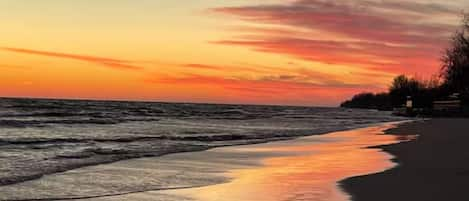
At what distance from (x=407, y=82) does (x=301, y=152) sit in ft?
386

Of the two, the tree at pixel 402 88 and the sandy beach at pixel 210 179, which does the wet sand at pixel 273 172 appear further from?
the tree at pixel 402 88

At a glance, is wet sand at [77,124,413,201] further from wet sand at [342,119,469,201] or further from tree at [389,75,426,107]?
tree at [389,75,426,107]

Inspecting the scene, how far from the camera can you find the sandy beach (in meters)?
9.77

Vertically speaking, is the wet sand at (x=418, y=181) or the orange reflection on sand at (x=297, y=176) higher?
the wet sand at (x=418, y=181)

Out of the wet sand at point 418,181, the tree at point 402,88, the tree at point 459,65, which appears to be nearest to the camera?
the wet sand at point 418,181

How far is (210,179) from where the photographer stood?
1202cm

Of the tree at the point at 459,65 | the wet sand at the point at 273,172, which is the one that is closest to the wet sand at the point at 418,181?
the wet sand at the point at 273,172

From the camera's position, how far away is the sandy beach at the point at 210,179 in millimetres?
9766

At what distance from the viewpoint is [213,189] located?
10492mm

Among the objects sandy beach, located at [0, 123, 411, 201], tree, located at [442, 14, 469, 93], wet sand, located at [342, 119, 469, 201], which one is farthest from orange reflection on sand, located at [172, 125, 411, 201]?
tree, located at [442, 14, 469, 93]

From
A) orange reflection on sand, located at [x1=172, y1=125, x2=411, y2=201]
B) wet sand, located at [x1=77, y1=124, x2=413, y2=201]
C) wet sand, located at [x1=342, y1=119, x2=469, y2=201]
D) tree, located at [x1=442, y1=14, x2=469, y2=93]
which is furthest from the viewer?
tree, located at [x1=442, y1=14, x2=469, y2=93]

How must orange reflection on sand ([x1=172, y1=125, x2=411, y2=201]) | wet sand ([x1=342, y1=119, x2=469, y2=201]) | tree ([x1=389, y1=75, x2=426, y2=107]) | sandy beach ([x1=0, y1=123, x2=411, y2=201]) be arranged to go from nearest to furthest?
wet sand ([x1=342, y1=119, x2=469, y2=201]) → orange reflection on sand ([x1=172, y1=125, x2=411, y2=201]) → sandy beach ([x1=0, y1=123, x2=411, y2=201]) → tree ([x1=389, y1=75, x2=426, y2=107])

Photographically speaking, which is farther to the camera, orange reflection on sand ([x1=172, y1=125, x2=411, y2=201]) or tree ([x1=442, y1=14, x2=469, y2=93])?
tree ([x1=442, y1=14, x2=469, y2=93])

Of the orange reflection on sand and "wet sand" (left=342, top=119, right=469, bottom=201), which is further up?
"wet sand" (left=342, top=119, right=469, bottom=201)
